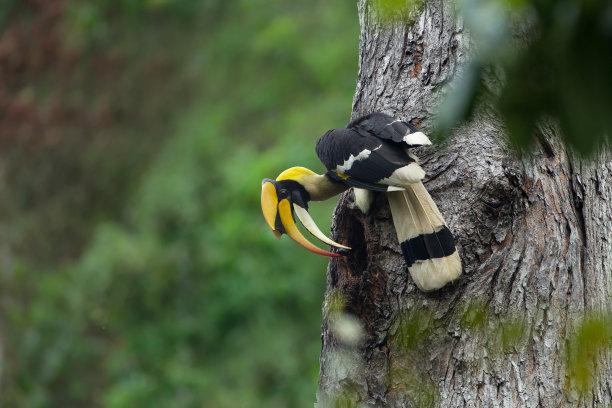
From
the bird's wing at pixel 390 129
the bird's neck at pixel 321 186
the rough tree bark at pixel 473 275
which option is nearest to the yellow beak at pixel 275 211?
the bird's neck at pixel 321 186

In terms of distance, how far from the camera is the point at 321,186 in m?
2.73

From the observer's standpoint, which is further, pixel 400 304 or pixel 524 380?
pixel 400 304

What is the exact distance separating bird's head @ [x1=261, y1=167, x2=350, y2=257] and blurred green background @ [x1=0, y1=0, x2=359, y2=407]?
269 cm

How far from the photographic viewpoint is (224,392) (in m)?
6.16

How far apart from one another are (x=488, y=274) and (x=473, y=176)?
31 cm

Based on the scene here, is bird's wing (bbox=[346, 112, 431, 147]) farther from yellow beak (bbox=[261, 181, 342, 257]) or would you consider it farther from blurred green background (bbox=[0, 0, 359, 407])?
blurred green background (bbox=[0, 0, 359, 407])

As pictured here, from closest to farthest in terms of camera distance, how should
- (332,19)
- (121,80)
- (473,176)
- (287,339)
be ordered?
(473,176), (287,339), (332,19), (121,80)

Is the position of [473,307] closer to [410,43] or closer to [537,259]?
[537,259]

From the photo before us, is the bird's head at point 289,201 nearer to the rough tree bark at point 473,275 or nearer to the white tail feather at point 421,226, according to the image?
the rough tree bark at point 473,275

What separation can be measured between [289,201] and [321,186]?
142mm

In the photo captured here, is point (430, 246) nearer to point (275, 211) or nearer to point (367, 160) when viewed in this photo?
point (367, 160)

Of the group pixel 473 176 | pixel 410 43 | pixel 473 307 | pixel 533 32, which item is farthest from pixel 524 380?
pixel 533 32

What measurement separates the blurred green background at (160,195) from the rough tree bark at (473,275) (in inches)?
122

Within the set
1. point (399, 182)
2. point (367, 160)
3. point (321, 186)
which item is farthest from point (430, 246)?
point (321, 186)
